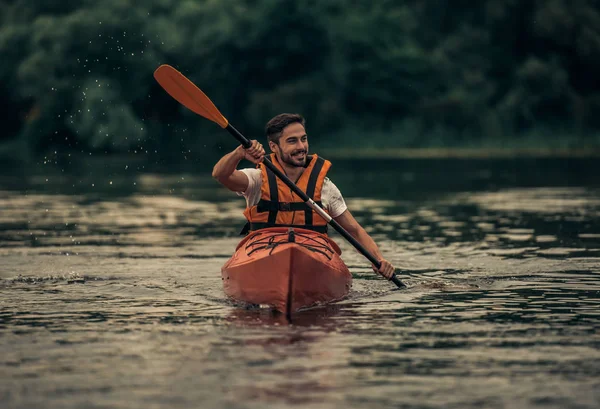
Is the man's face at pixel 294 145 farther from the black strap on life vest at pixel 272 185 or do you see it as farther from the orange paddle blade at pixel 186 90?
the orange paddle blade at pixel 186 90

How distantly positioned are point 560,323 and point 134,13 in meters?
38.2

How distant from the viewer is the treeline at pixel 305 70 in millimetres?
43375

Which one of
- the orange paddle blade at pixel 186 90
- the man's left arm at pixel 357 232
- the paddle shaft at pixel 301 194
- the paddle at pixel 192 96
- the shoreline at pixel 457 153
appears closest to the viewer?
the paddle shaft at pixel 301 194

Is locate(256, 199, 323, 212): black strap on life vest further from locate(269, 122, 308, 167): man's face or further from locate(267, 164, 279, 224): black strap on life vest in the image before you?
locate(269, 122, 308, 167): man's face

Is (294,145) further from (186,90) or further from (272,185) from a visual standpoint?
(186,90)

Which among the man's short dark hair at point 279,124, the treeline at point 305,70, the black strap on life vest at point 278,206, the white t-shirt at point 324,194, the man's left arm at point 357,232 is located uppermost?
the treeline at point 305,70

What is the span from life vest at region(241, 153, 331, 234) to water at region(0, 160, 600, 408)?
68cm

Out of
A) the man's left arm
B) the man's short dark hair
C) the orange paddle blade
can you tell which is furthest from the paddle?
the man's short dark hair

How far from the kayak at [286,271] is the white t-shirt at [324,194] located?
0.31 meters

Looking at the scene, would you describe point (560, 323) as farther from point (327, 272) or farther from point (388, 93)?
point (388, 93)

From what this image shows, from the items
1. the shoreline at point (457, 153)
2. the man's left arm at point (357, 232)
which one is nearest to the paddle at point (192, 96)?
the man's left arm at point (357, 232)

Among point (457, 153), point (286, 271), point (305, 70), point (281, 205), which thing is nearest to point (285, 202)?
point (281, 205)

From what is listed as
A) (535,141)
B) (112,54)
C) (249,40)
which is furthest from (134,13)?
(535,141)

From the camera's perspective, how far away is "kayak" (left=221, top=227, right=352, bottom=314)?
8.66m
